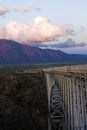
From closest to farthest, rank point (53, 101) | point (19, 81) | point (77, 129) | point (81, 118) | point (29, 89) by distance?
point (81, 118), point (77, 129), point (53, 101), point (29, 89), point (19, 81)

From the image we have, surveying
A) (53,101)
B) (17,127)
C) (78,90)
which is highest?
(78,90)

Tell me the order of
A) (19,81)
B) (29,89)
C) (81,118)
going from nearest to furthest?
1. (81,118)
2. (29,89)
3. (19,81)

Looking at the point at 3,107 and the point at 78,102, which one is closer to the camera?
the point at 78,102

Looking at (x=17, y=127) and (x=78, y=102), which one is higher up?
(x=78, y=102)

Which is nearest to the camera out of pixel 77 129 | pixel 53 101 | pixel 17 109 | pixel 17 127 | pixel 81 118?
pixel 81 118

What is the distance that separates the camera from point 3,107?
262 ft

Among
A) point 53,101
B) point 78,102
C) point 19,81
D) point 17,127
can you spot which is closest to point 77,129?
point 78,102

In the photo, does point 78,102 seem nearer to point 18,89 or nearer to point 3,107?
point 3,107

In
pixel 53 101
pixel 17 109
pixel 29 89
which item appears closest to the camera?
pixel 53 101

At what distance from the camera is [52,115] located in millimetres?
57469

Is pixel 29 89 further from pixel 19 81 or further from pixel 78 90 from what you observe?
pixel 78 90

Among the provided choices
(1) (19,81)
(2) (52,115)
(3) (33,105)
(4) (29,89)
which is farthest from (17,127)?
(1) (19,81)

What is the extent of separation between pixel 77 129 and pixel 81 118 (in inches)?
78.2

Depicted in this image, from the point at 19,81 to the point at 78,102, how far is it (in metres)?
78.1
